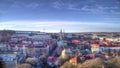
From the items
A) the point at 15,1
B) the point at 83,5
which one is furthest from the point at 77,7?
the point at 15,1

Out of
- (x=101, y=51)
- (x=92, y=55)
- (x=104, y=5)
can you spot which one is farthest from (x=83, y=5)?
(x=101, y=51)

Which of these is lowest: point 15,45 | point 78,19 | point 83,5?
point 15,45

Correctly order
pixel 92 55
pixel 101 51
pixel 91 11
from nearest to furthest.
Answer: pixel 91 11 → pixel 92 55 → pixel 101 51

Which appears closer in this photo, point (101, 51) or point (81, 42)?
point (81, 42)

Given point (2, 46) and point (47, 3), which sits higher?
point (47, 3)

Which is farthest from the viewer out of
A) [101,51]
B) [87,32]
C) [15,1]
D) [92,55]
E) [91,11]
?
[101,51]

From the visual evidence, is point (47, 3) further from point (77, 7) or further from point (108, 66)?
point (108, 66)

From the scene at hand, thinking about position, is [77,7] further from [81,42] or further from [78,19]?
[81,42]

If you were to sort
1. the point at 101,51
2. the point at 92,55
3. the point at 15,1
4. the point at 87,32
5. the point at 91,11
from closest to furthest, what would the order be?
the point at 87,32 → the point at 15,1 → the point at 91,11 → the point at 92,55 → the point at 101,51

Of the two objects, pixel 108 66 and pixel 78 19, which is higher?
pixel 78 19
